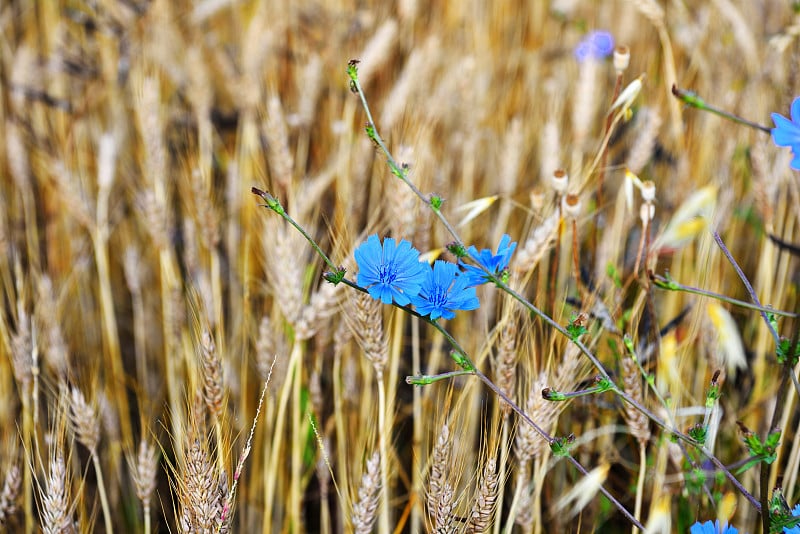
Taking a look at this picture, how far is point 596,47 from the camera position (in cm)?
194

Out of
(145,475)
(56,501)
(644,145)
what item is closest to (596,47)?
(644,145)

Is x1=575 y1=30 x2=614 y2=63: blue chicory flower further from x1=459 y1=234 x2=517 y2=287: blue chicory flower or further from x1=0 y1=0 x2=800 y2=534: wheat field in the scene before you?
x1=459 y1=234 x2=517 y2=287: blue chicory flower

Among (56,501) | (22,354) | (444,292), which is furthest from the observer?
(22,354)

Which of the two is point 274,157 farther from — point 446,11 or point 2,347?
point 446,11

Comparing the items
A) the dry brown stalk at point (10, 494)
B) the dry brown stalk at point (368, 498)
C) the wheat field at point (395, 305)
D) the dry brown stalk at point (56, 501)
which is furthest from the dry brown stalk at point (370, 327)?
the dry brown stalk at point (10, 494)

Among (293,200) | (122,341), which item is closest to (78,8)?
(122,341)

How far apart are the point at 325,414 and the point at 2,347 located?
660 millimetres

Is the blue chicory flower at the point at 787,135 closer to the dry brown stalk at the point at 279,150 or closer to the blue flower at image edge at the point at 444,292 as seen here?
the blue flower at image edge at the point at 444,292

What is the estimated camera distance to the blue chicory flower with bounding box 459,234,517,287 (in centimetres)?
79

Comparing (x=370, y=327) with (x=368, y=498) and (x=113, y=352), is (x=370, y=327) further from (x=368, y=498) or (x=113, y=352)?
(x=113, y=352)

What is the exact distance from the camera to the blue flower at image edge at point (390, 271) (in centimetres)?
76

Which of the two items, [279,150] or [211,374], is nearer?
[211,374]

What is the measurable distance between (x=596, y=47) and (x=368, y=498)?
4.87 ft

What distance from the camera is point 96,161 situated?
2.13 m
